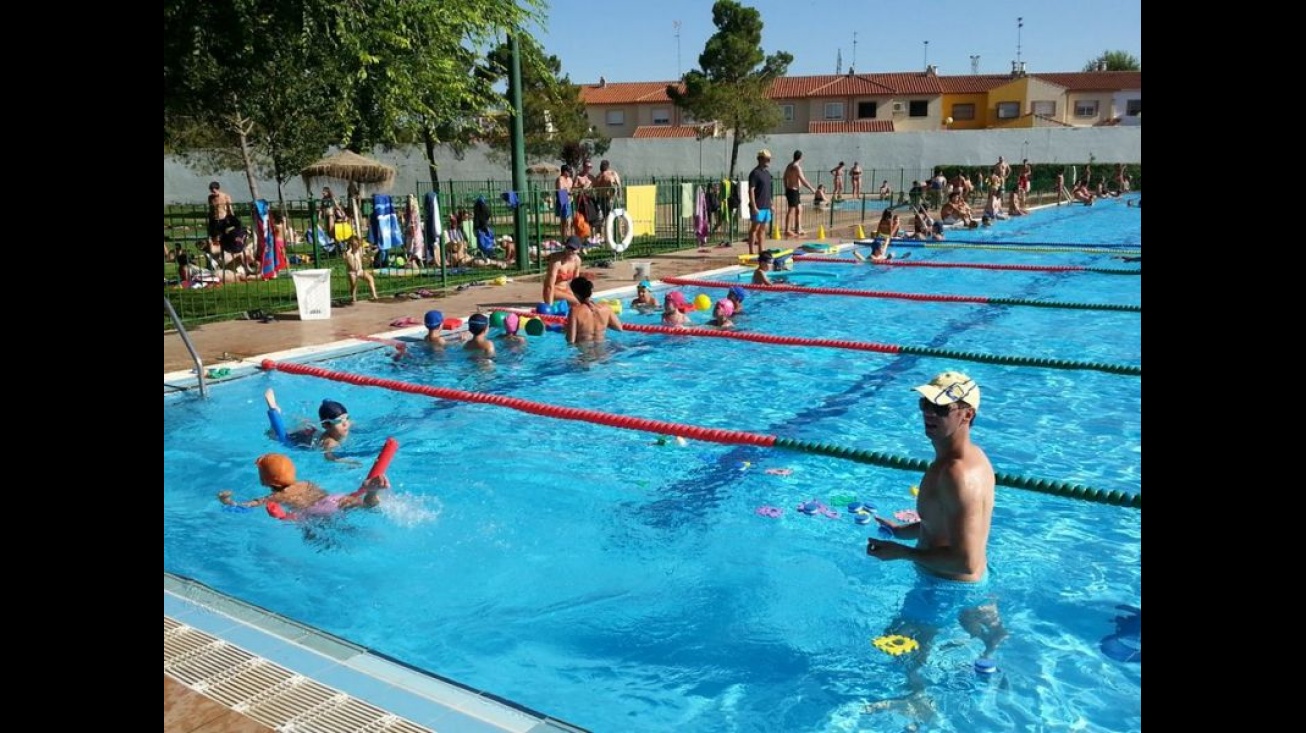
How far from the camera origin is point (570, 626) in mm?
5223

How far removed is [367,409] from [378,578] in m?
3.47

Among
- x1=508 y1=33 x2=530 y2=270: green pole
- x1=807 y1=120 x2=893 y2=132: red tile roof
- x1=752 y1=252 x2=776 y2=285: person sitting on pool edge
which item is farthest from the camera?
x1=807 y1=120 x2=893 y2=132: red tile roof

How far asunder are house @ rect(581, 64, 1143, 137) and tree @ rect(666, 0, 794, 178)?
14609mm

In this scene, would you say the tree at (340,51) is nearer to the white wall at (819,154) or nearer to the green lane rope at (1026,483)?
the green lane rope at (1026,483)

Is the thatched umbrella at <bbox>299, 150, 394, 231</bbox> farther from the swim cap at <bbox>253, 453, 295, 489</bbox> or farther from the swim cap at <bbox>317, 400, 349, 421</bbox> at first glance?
the swim cap at <bbox>253, 453, 295, 489</bbox>

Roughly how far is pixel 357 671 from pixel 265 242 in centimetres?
1007

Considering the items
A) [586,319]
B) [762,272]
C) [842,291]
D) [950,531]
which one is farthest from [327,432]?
[762,272]

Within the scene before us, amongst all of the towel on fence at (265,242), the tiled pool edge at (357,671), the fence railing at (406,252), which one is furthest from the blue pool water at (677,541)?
the fence railing at (406,252)

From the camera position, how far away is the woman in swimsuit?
1267 centimetres

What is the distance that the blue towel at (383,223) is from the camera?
13656 mm

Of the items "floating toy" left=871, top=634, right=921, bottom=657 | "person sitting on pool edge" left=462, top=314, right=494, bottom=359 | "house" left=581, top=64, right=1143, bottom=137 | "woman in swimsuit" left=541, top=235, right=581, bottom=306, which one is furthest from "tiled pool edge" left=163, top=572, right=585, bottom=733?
"house" left=581, top=64, right=1143, bottom=137

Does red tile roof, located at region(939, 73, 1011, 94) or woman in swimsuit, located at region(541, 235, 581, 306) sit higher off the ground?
red tile roof, located at region(939, 73, 1011, 94)
